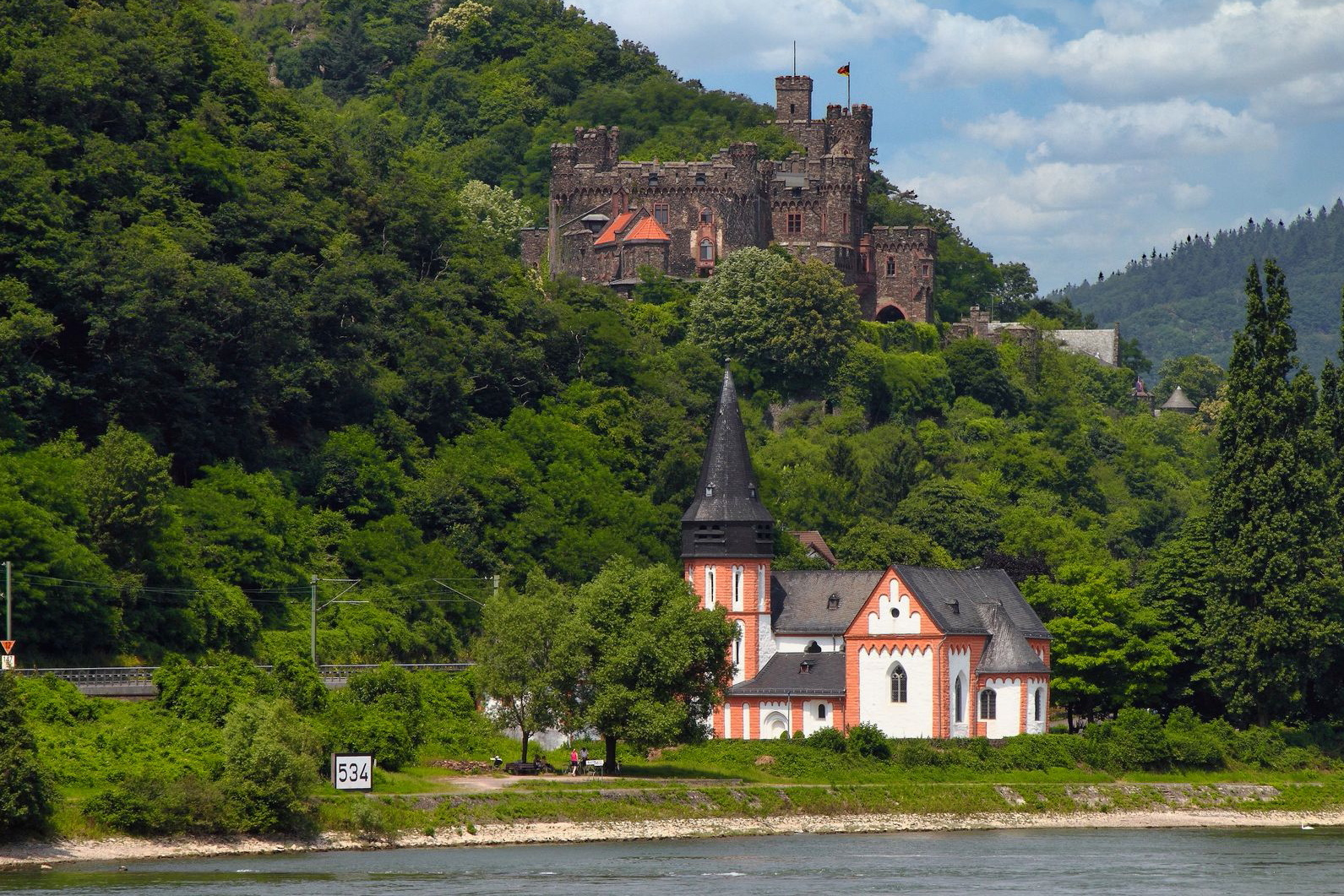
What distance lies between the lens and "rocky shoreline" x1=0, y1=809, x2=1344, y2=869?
61.8m

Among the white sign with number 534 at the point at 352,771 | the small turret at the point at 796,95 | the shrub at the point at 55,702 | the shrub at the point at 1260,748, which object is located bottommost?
the shrub at the point at 1260,748

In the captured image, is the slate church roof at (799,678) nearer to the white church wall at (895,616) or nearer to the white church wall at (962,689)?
the white church wall at (895,616)

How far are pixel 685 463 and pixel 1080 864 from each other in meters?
52.6

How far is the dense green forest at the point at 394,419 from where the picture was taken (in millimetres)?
89812

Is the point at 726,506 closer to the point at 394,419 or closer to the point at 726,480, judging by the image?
the point at 726,480

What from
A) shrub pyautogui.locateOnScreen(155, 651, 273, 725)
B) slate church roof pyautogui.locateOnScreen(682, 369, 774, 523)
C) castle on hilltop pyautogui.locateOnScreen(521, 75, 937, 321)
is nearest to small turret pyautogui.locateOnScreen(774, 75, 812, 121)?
castle on hilltop pyautogui.locateOnScreen(521, 75, 937, 321)

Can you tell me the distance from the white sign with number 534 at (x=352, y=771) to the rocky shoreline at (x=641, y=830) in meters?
2.48

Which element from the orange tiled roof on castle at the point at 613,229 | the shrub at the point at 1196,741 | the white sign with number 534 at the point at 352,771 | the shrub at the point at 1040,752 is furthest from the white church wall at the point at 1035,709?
the orange tiled roof on castle at the point at 613,229

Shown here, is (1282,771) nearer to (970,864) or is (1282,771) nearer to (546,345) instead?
Answer: (970,864)

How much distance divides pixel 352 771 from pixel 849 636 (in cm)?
2694

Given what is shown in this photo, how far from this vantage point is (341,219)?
403 ft

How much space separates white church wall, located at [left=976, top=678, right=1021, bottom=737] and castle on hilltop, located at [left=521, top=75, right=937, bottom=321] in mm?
Result: 58027

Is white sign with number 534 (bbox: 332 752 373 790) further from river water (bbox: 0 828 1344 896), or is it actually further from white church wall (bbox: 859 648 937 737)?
white church wall (bbox: 859 648 937 737)

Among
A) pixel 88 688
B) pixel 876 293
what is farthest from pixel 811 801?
pixel 876 293
